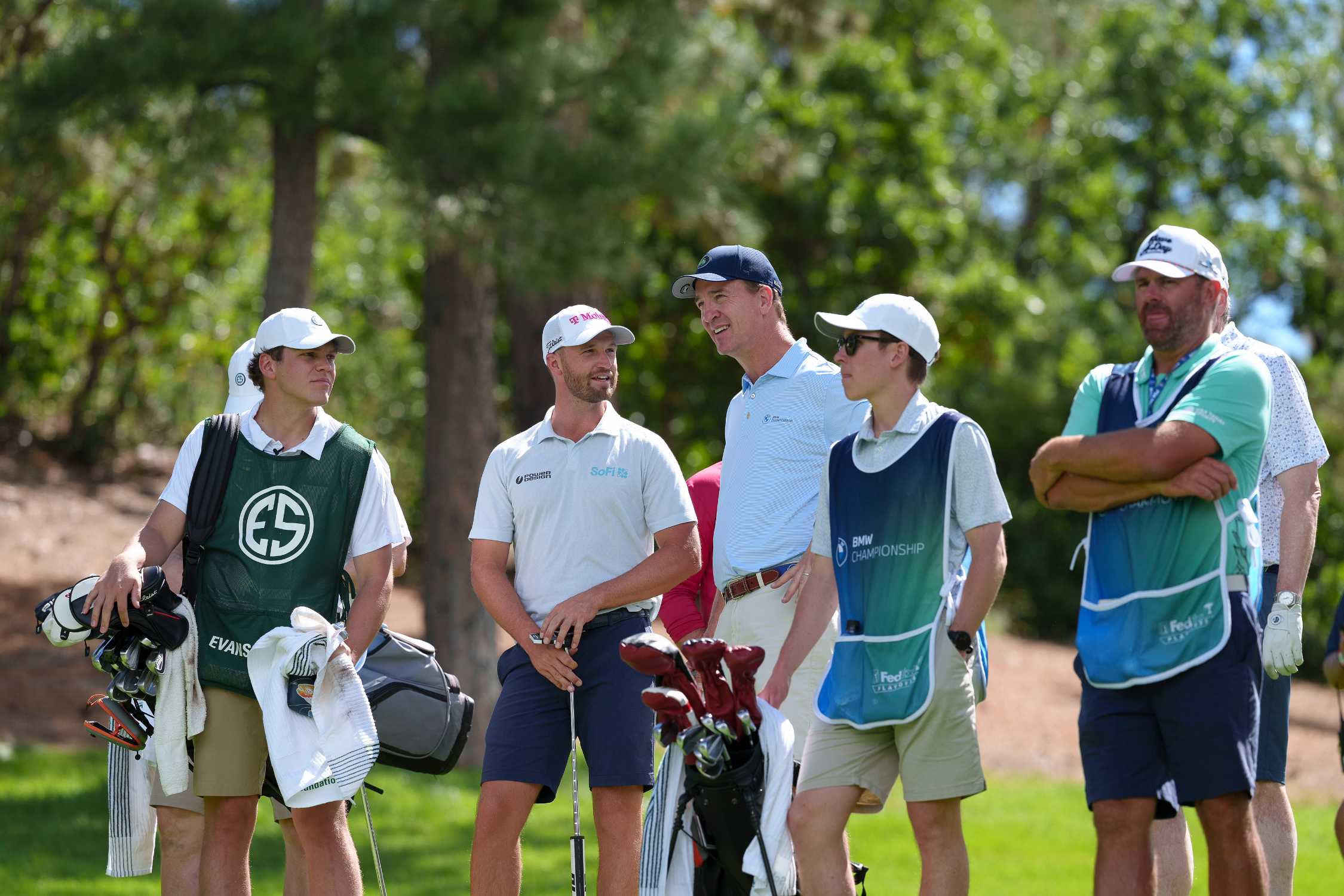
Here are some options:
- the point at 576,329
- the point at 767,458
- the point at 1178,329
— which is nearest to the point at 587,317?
the point at 576,329

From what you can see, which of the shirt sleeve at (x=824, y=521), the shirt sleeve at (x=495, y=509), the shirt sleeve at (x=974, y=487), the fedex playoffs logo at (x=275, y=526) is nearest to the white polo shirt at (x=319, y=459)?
the fedex playoffs logo at (x=275, y=526)

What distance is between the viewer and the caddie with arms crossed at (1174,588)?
4383mm

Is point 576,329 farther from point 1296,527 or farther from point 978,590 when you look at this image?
point 1296,527

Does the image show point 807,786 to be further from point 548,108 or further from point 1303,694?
point 1303,694

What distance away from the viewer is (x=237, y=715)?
17.5 feet

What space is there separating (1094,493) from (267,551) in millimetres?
2628

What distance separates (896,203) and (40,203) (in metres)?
8.65

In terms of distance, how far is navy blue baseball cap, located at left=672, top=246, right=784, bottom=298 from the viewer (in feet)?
18.5

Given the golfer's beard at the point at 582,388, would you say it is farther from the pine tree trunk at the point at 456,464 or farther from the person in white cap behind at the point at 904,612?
the pine tree trunk at the point at 456,464

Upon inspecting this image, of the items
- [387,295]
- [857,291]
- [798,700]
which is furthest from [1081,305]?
[798,700]

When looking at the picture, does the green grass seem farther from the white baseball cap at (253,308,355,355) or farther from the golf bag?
the white baseball cap at (253,308,355,355)

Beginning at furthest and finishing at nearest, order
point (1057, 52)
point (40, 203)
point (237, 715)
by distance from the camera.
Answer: point (1057, 52), point (40, 203), point (237, 715)

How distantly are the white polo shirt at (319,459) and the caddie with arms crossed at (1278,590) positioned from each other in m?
2.70

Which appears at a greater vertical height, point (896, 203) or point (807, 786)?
point (896, 203)
